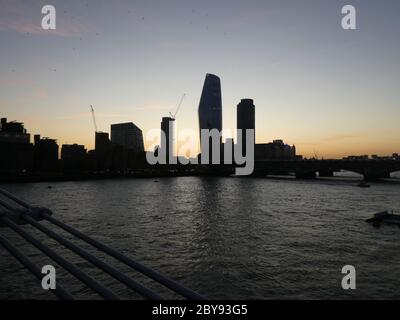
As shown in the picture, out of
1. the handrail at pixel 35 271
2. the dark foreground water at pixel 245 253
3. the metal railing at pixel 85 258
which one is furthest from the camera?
the dark foreground water at pixel 245 253

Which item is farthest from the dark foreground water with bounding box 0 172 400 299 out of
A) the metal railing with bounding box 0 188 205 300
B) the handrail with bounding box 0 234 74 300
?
the handrail with bounding box 0 234 74 300

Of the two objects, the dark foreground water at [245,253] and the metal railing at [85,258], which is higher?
the metal railing at [85,258]

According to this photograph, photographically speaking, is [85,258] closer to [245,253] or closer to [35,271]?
[35,271]

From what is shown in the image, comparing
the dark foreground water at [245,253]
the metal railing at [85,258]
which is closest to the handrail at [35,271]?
the metal railing at [85,258]

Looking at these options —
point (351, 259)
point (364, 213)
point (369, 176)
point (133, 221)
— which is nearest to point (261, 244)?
point (351, 259)

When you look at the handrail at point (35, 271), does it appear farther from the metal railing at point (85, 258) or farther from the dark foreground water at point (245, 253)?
the dark foreground water at point (245, 253)

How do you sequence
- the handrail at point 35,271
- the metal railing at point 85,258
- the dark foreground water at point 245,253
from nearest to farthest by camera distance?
the metal railing at point 85,258, the handrail at point 35,271, the dark foreground water at point 245,253

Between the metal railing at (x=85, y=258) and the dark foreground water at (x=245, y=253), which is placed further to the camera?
the dark foreground water at (x=245, y=253)

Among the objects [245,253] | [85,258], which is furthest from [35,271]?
[245,253]

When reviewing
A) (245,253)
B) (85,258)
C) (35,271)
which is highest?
(85,258)
